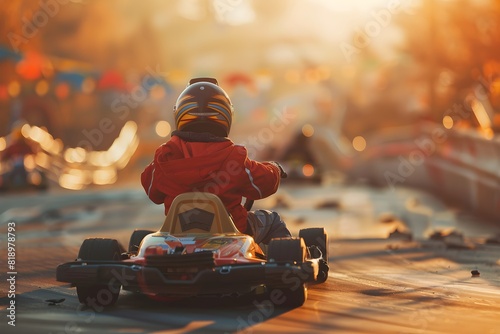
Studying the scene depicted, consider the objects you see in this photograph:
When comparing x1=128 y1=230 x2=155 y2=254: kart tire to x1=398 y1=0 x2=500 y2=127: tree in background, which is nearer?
x1=128 y1=230 x2=155 y2=254: kart tire

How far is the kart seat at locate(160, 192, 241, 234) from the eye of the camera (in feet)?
31.9

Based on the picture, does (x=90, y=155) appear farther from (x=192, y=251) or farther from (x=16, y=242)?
(x=192, y=251)

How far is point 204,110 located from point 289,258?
1597mm

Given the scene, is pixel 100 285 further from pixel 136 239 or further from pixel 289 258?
pixel 136 239

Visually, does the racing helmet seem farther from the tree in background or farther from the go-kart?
the tree in background

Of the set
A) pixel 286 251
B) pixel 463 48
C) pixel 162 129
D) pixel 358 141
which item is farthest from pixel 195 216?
pixel 358 141

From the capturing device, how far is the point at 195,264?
8875mm

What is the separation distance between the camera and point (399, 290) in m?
10.5

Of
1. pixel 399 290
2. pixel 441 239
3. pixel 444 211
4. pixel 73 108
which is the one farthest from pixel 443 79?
pixel 399 290

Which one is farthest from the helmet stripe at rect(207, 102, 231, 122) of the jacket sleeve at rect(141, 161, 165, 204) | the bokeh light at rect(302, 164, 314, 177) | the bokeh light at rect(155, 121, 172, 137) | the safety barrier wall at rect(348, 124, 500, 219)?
the bokeh light at rect(155, 121, 172, 137)

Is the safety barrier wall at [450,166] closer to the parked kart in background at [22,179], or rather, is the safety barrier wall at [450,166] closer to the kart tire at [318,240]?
the parked kart in background at [22,179]

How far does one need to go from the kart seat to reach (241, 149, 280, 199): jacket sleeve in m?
0.39

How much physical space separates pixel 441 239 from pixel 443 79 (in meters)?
43.4

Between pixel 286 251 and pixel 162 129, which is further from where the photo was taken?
pixel 162 129
